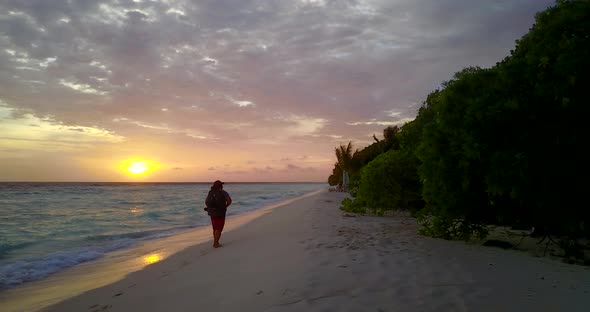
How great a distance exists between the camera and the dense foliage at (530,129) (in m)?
6.24

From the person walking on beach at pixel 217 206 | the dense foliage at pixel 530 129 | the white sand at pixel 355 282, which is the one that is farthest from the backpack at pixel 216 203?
the dense foliage at pixel 530 129

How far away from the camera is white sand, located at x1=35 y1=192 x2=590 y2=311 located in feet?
14.3

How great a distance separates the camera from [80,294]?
6.56 meters

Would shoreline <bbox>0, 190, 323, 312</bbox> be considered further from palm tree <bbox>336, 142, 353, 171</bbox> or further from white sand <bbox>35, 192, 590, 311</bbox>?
palm tree <bbox>336, 142, 353, 171</bbox>

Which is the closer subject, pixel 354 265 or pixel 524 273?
pixel 524 273

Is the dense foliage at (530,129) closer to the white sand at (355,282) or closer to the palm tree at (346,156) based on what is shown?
the white sand at (355,282)

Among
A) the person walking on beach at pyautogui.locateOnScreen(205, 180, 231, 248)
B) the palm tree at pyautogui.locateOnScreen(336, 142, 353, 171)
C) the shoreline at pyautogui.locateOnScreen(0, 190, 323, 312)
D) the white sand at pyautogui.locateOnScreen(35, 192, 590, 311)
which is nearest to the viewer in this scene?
the white sand at pyautogui.locateOnScreen(35, 192, 590, 311)

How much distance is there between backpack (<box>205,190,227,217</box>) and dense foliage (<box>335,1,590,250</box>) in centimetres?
607

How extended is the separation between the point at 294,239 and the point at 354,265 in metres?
3.57

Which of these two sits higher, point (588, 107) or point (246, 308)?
point (588, 107)

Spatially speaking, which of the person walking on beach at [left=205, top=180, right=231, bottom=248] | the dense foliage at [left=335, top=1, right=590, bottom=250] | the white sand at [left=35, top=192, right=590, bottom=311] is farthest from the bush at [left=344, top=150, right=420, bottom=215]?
the person walking on beach at [left=205, top=180, right=231, bottom=248]

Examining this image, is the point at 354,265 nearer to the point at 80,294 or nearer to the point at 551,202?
the point at 551,202

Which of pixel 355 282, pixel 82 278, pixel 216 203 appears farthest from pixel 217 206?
pixel 355 282

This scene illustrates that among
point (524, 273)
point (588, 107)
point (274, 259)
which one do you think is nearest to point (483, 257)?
point (524, 273)
